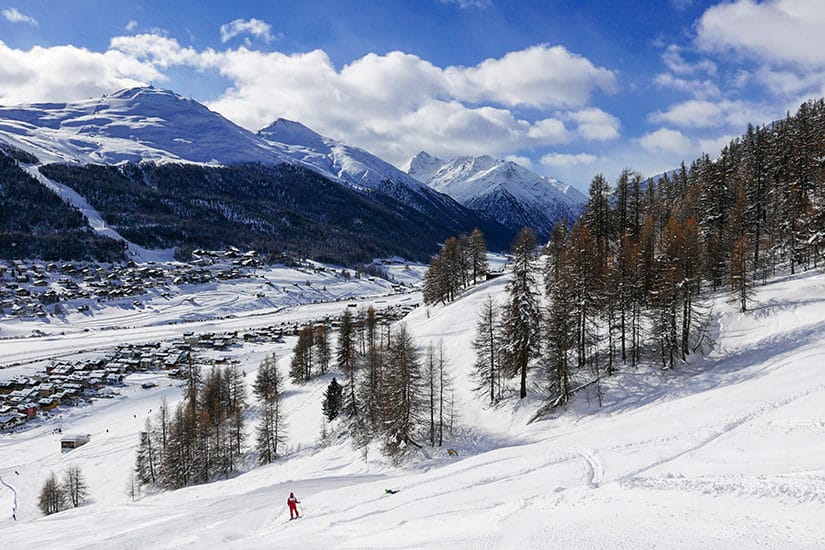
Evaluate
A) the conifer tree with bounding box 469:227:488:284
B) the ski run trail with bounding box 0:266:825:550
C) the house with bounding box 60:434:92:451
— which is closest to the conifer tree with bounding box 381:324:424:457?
the ski run trail with bounding box 0:266:825:550

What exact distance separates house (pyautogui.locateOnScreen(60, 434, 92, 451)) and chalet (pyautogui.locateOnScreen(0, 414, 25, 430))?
752 inches

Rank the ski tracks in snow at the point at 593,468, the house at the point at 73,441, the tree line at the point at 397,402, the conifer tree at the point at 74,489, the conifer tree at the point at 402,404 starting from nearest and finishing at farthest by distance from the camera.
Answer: the ski tracks in snow at the point at 593,468 < the conifer tree at the point at 402,404 < the tree line at the point at 397,402 < the conifer tree at the point at 74,489 < the house at the point at 73,441

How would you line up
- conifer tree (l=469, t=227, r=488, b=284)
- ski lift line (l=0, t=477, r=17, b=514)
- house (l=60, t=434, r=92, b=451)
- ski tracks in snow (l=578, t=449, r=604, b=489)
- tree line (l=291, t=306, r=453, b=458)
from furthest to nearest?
1. conifer tree (l=469, t=227, r=488, b=284)
2. house (l=60, t=434, r=92, b=451)
3. ski lift line (l=0, t=477, r=17, b=514)
4. tree line (l=291, t=306, r=453, b=458)
5. ski tracks in snow (l=578, t=449, r=604, b=489)

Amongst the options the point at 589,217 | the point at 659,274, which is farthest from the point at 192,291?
the point at 659,274

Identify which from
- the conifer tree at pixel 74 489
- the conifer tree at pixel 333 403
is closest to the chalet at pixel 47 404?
the conifer tree at pixel 74 489

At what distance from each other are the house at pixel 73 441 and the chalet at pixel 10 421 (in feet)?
62.6

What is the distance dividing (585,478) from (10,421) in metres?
102

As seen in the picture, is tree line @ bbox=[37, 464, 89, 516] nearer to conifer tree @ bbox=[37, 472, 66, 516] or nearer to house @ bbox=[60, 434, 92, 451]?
conifer tree @ bbox=[37, 472, 66, 516]

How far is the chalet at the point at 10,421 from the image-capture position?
7812cm

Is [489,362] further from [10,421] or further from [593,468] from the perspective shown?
[10,421]

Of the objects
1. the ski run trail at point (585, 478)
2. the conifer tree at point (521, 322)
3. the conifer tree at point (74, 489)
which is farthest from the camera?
the conifer tree at point (74, 489)

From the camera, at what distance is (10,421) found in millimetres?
79500

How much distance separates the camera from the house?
6719 cm

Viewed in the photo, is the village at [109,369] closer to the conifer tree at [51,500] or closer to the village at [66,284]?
the conifer tree at [51,500]
